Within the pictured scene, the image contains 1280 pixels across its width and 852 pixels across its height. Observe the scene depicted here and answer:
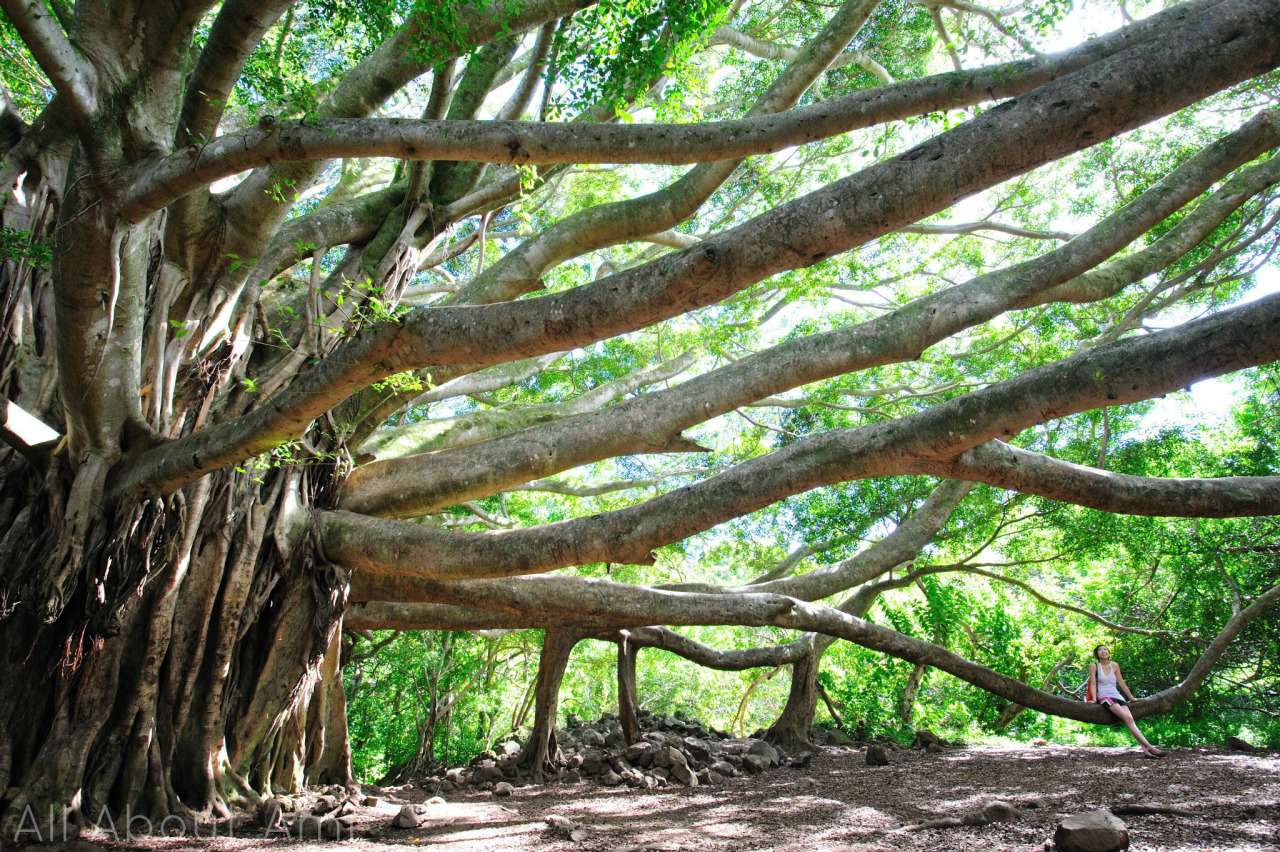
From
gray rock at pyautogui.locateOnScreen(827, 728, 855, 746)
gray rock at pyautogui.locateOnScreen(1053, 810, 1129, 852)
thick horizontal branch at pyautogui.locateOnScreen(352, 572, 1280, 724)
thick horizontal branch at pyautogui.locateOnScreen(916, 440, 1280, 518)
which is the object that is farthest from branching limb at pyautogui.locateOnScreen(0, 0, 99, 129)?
gray rock at pyautogui.locateOnScreen(827, 728, 855, 746)

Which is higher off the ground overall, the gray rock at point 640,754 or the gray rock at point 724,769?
the gray rock at point 640,754

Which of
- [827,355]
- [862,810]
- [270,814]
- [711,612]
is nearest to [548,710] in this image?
[711,612]

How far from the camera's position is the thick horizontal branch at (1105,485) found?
3816mm

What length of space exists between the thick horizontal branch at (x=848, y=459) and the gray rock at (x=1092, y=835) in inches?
65.5

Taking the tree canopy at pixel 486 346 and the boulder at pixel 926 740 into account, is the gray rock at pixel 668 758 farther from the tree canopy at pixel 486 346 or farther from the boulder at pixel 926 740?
the boulder at pixel 926 740

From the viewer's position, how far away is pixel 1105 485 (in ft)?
13.1

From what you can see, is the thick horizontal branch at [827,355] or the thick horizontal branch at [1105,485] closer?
the thick horizontal branch at [1105,485]

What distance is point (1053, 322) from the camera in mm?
7656

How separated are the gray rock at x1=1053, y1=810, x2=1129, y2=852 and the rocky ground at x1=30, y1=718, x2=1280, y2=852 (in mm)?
241

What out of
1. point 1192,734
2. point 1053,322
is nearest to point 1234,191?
point 1053,322

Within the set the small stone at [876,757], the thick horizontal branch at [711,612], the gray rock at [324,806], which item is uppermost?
the thick horizontal branch at [711,612]

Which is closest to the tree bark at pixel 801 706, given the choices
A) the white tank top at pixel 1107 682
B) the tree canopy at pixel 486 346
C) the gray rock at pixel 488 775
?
the tree canopy at pixel 486 346

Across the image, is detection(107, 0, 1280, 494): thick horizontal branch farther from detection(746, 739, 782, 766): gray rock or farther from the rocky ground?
detection(746, 739, 782, 766): gray rock

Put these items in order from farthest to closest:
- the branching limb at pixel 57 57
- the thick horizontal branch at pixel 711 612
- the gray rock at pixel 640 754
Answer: the gray rock at pixel 640 754
the thick horizontal branch at pixel 711 612
the branching limb at pixel 57 57
